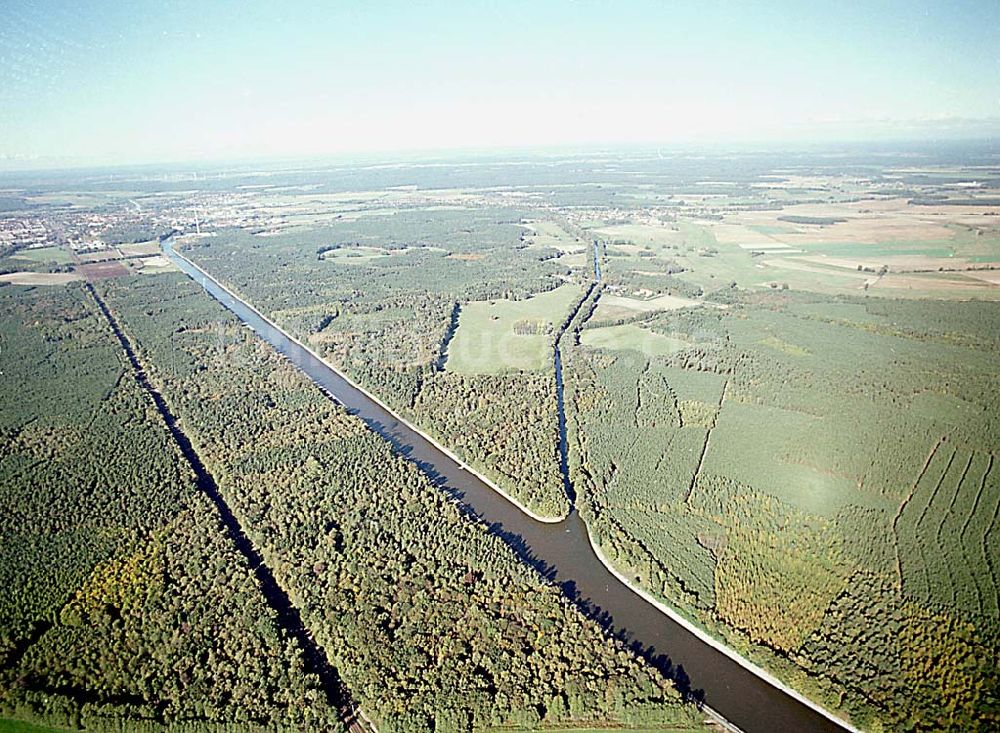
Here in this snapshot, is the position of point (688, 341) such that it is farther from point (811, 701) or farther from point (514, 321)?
point (811, 701)

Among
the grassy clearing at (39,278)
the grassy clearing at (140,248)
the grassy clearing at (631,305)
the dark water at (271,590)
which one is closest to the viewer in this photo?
the dark water at (271,590)

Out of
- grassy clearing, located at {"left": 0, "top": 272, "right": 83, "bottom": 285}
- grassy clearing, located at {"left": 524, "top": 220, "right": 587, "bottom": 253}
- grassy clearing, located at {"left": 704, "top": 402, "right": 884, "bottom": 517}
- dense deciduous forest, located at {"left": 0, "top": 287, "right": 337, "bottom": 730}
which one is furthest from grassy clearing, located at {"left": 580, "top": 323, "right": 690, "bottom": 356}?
grassy clearing, located at {"left": 0, "top": 272, "right": 83, "bottom": 285}

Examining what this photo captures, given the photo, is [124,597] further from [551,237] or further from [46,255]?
[46,255]

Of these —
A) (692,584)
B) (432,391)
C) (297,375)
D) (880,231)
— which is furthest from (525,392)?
(880,231)

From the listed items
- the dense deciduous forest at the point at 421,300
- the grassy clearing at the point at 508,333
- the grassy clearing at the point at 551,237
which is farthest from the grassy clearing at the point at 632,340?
the grassy clearing at the point at 551,237

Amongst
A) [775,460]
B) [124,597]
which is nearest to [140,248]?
[124,597]

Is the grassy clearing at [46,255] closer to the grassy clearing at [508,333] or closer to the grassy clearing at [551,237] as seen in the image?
the grassy clearing at [508,333]
